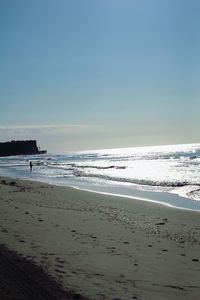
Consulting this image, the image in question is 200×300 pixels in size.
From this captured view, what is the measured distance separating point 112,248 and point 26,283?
344cm

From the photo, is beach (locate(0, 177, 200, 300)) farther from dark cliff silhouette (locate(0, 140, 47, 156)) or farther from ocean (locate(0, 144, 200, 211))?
dark cliff silhouette (locate(0, 140, 47, 156))

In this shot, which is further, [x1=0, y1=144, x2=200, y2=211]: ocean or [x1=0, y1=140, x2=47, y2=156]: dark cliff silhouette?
[x1=0, y1=140, x2=47, y2=156]: dark cliff silhouette

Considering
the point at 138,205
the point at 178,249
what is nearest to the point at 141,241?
the point at 178,249

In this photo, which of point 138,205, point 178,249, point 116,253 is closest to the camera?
point 116,253

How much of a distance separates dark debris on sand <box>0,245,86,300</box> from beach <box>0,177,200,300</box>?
187mm

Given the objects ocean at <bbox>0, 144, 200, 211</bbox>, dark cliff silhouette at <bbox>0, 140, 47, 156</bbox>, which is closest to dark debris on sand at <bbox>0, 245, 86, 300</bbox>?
ocean at <bbox>0, 144, 200, 211</bbox>

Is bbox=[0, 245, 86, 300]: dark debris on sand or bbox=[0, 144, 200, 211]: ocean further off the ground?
bbox=[0, 245, 86, 300]: dark debris on sand

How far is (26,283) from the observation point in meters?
6.62

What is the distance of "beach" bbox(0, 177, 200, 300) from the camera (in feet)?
22.5

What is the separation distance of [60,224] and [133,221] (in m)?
2.97

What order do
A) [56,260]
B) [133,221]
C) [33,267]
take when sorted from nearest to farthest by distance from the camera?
[33,267], [56,260], [133,221]

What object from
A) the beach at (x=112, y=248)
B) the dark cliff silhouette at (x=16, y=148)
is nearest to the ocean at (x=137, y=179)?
the beach at (x=112, y=248)

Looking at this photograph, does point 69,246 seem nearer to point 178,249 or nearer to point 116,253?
point 116,253

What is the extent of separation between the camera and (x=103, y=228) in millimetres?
12602
